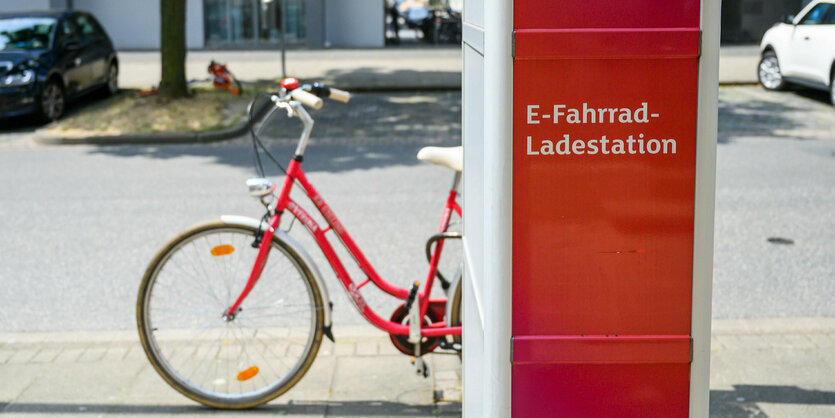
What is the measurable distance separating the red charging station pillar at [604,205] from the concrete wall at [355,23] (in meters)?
29.5

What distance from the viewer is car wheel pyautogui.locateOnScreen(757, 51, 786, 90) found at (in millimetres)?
17250

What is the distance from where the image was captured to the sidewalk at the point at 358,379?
14.5ft

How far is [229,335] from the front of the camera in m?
4.83

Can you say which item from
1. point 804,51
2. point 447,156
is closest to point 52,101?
point 804,51

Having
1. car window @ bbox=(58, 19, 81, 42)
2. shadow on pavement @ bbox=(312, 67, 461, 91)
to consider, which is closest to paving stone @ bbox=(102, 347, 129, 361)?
car window @ bbox=(58, 19, 81, 42)

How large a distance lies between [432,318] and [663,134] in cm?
231

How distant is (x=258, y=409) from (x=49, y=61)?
1205cm

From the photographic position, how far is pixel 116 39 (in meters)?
30.8

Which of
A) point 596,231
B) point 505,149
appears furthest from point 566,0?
point 596,231

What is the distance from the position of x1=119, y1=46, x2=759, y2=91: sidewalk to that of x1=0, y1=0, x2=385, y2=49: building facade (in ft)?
5.45

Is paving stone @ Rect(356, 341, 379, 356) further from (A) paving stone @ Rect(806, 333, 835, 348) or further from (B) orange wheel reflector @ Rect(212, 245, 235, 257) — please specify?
(A) paving stone @ Rect(806, 333, 835, 348)

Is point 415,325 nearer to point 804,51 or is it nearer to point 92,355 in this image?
point 92,355

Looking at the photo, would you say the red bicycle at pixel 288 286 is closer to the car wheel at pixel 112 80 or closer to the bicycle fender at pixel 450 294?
the bicycle fender at pixel 450 294

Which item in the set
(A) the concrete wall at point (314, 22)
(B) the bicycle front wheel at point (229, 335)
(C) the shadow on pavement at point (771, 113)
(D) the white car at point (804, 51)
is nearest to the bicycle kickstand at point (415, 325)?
(B) the bicycle front wheel at point (229, 335)
